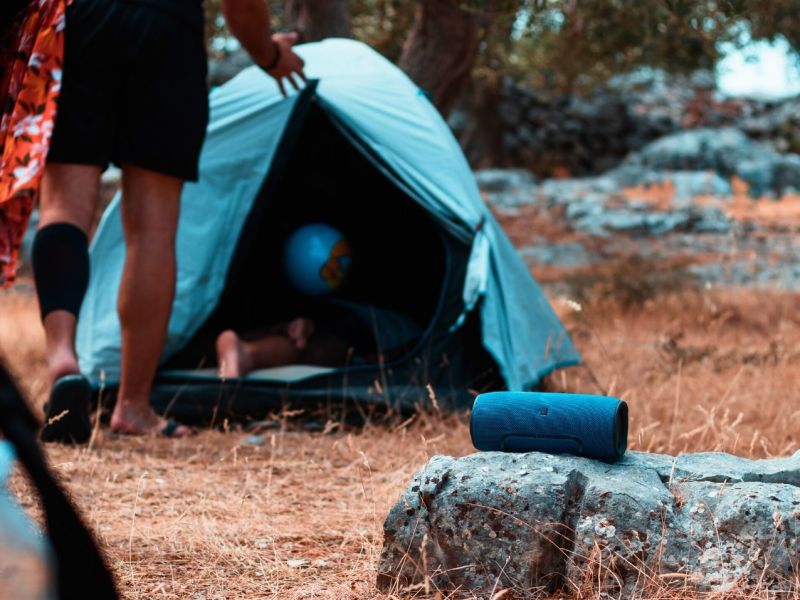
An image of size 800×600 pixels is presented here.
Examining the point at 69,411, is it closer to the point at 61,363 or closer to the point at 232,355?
the point at 61,363

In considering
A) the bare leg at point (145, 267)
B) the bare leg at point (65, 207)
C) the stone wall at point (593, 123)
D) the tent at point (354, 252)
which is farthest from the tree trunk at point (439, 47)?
the stone wall at point (593, 123)

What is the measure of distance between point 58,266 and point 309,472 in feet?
3.25

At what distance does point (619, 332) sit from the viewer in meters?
5.61

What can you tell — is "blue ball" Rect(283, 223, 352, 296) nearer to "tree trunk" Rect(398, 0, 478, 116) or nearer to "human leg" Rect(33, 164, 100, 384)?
"human leg" Rect(33, 164, 100, 384)

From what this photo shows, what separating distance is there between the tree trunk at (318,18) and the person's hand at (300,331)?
2199 millimetres

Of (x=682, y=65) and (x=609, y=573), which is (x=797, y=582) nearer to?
(x=609, y=573)

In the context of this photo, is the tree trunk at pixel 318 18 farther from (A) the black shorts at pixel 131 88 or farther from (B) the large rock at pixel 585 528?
(B) the large rock at pixel 585 528

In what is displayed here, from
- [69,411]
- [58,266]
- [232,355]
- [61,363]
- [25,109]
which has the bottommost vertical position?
[232,355]

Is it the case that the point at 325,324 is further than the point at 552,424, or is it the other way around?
the point at 325,324

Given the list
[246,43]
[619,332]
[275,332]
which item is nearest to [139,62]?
[246,43]

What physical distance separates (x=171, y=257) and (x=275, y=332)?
3.65 feet

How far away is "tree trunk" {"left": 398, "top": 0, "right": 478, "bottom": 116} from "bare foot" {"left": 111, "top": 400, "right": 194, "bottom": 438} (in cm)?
318

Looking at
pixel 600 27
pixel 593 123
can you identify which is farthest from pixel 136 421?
pixel 593 123

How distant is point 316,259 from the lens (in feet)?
15.5
